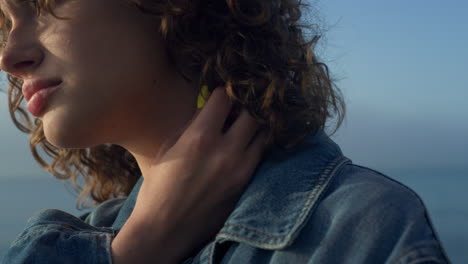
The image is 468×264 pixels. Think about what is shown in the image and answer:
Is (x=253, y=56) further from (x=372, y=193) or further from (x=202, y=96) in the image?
(x=372, y=193)

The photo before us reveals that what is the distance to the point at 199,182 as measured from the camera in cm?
127

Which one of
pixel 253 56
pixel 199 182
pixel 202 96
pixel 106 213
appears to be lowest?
pixel 106 213

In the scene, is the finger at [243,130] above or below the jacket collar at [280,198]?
above

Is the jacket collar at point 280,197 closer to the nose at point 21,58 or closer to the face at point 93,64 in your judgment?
the face at point 93,64

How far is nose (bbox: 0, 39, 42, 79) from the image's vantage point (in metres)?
1.40

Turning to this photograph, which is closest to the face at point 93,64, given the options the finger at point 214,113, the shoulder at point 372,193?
the finger at point 214,113

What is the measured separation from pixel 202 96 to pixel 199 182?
0.29 m

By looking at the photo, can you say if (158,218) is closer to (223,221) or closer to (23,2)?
(223,221)

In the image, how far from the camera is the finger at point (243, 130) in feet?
4.24

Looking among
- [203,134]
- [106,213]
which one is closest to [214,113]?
[203,134]

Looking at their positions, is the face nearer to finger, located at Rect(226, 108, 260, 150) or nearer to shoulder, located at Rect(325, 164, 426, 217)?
finger, located at Rect(226, 108, 260, 150)

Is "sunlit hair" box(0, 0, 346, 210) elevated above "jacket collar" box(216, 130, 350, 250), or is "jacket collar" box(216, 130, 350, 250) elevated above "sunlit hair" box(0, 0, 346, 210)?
"sunlit hair" box(0, 0, 346, 210)

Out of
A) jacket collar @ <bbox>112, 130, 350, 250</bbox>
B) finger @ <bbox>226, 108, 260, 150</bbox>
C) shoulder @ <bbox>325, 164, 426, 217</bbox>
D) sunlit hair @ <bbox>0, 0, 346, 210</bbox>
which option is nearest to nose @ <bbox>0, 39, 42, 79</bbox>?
sunlit hair @ <bbox>0, 0, 346, 210</bbox>

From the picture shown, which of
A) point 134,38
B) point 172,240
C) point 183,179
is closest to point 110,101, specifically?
point 134,38
